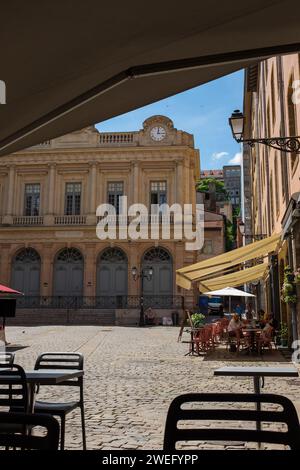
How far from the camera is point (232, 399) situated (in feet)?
8.06

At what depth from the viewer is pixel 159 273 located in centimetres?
3406

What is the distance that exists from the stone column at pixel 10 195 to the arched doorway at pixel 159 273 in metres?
10.8

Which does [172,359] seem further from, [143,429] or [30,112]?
[30,112]

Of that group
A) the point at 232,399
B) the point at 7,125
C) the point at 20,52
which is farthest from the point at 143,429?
the point at 20,52

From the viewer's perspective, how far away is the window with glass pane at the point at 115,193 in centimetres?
3586

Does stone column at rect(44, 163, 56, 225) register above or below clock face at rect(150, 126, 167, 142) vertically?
below

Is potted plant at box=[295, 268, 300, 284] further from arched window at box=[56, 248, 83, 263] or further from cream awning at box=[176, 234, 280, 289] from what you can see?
arched window at box=[56, 248, 83, 263]

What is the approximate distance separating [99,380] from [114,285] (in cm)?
2515

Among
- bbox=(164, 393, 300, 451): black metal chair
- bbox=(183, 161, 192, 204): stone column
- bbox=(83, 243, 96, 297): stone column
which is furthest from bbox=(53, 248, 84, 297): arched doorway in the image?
bbox=(164, 393, 300, 451): black metal chair

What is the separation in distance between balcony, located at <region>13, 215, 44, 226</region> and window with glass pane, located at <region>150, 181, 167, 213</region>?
8464 millimetres

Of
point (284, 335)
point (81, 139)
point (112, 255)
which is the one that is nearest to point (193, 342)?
→ point (284, 335)

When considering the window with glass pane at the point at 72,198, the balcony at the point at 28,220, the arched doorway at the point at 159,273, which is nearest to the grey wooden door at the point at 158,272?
the arched doorway at the point at 159,273

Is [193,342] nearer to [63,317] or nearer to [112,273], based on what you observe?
[63,317]

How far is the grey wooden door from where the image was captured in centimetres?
3353
